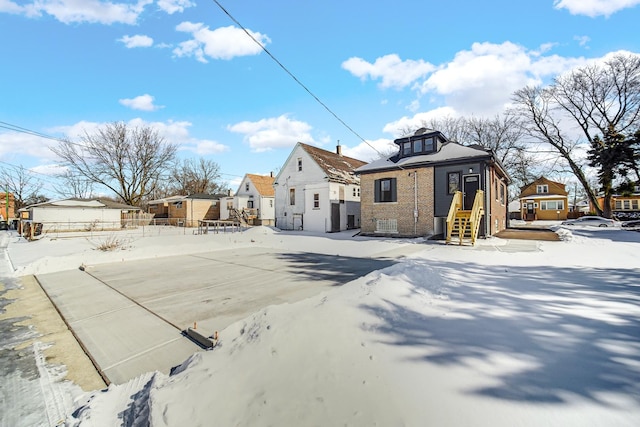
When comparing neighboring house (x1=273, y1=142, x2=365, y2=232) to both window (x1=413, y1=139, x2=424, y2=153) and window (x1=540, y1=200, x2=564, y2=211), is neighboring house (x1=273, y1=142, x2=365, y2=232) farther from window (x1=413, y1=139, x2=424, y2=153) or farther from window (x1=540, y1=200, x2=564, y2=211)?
window (x1=540, y1=200, x2=564, y2=211)

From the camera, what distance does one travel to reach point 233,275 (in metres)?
8.07

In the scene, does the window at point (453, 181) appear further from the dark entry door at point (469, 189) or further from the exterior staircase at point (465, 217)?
the exterior staircase at point (465, 217)

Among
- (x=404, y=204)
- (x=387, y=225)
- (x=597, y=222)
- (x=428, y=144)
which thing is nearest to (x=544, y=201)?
(x=597, y=222)

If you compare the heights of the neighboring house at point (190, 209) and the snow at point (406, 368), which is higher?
the neighboring house at point (190, 209)

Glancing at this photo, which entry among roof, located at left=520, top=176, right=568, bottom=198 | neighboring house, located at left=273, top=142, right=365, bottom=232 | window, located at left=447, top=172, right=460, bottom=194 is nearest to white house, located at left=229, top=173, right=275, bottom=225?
neighboring house, located at left=273, top=142, right=365, bottom=232

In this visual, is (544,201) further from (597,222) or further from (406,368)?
(406,368)

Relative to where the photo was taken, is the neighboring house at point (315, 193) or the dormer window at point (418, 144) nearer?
the dormer window at point (418, 144)

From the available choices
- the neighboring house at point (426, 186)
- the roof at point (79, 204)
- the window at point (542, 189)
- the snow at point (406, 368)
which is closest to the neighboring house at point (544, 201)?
the window at point (542, 189)

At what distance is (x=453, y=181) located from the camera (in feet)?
53.5

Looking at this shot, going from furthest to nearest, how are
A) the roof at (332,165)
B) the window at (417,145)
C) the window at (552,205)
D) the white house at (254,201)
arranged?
the window at (552,205), the white house at (254,201), the roof at (332,165), the window at (417,145)

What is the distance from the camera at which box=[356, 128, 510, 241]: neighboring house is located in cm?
1550

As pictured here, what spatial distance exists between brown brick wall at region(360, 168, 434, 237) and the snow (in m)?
12.0

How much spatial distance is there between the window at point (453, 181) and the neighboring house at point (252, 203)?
23.9 meters

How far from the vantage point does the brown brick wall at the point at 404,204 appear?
55.3ft
